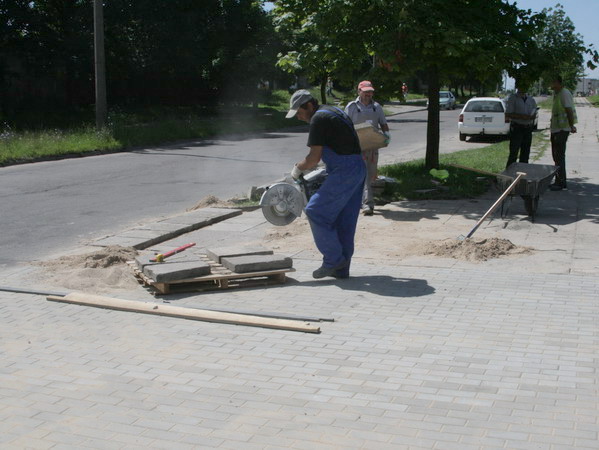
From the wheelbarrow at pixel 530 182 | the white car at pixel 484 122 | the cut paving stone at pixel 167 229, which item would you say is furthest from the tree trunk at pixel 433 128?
the white car at pixel 484 122

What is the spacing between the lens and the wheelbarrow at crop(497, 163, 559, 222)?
415 inches

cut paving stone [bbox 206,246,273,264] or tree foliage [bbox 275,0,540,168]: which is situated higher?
tree foliage [bbox 275,0,540,168]

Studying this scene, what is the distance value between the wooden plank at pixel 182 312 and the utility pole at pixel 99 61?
1840 cm

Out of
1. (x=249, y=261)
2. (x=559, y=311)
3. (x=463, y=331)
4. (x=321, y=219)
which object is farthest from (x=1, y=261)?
(x=559, y=311)

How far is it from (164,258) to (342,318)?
2.76 m

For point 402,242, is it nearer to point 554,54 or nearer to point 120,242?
point 120,242

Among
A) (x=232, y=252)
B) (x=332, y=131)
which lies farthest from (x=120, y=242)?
(x=332, y=131)

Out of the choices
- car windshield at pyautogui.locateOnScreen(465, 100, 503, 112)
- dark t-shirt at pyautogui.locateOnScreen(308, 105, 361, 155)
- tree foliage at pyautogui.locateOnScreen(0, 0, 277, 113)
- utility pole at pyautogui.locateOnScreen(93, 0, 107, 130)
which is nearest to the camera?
dark t-shirt at pyautogui.locateOnScreen(308, 105, 361, 155)

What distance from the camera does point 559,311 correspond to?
21.9ft

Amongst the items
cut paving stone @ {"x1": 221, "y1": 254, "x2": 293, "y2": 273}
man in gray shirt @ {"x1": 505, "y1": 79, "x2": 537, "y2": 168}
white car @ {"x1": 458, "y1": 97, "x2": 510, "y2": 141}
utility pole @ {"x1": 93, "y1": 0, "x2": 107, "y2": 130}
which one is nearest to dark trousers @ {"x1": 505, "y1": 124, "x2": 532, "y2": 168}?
man in gray shirt @ {"x1": 505, "y1": 79, "x2": 537, "y2": 168}

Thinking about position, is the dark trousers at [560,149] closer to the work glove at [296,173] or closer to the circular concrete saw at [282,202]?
the circular concrete saw at [282,202]

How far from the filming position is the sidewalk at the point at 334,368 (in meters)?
4.30

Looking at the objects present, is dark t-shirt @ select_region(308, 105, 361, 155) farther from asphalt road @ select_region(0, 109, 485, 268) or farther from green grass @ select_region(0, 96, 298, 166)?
green grass @ select_region(0, 96, 298, 166)

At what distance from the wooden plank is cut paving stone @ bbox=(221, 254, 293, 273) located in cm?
104
